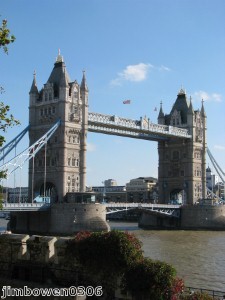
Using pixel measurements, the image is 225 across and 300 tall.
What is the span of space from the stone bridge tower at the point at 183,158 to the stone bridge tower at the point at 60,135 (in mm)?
28264

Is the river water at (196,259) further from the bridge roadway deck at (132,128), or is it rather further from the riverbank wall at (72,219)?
the bridge roadway deck at (132,128)

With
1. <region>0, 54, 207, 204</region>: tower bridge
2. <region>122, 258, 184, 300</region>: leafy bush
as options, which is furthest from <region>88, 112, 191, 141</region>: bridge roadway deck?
<region>122, 258, 184, 300</region>: leafy bush

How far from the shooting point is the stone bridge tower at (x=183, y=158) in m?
101

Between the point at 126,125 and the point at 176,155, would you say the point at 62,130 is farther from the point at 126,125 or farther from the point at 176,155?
the point at 176,155

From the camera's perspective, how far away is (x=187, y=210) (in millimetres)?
92438

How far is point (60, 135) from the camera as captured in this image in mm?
77875

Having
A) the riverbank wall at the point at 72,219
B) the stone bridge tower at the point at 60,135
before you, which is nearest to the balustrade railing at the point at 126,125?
the stone bridge tower at the point at 60,135

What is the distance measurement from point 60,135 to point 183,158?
1305 inches

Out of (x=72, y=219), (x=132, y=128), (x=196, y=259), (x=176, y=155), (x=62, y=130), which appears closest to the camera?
(x=196, y=259)

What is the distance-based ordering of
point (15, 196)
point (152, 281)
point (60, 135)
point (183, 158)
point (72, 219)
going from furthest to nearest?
point (15, 196)
point (183, 158)
point (60, 135)
point (72, 219)
point (152, 281)

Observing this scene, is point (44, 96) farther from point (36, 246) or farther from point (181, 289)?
point (181, 289)

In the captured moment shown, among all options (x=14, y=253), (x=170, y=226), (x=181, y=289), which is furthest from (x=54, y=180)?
(x=181, y=289)

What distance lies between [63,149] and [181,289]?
6112 cm

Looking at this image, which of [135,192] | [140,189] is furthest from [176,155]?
[135,192]
